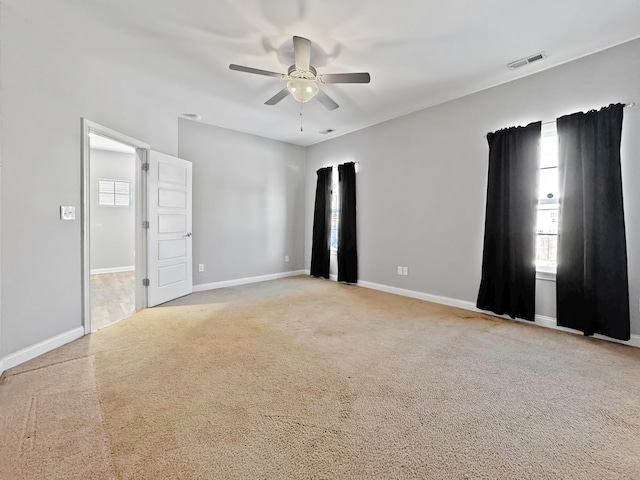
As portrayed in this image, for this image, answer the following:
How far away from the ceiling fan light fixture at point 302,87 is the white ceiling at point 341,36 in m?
0.30

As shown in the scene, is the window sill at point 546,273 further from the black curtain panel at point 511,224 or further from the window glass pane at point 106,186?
the window glass pane at point 106,186

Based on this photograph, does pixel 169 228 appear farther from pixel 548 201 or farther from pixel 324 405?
pixel 548 201

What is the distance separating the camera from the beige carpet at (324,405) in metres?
1.35

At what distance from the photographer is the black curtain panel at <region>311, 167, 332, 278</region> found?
18.8 feet

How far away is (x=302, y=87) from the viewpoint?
2896mm

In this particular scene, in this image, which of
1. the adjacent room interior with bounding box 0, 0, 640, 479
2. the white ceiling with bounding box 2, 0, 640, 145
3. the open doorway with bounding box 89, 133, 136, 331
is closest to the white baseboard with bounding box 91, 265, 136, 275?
the open doorway with bounding box 89, 133, 136, 331

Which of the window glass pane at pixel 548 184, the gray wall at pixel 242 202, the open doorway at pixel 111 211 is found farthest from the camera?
the open doorway at pixel 111 211

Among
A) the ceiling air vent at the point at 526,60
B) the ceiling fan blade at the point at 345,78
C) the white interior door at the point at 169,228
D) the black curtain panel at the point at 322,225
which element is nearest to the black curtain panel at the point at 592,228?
the ceiling air vent at the point at 526,60

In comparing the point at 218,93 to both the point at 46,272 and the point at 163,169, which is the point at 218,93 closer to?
the point at 163,169

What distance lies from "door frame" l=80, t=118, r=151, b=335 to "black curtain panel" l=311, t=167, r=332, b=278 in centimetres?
303

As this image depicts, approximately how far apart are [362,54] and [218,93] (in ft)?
6.31

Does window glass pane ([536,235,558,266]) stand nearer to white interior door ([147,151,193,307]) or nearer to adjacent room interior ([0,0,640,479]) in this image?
adjacent room interior ([0,0,640,479])

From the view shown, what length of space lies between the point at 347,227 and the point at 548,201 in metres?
2.88

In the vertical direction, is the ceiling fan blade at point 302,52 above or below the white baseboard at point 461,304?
above
